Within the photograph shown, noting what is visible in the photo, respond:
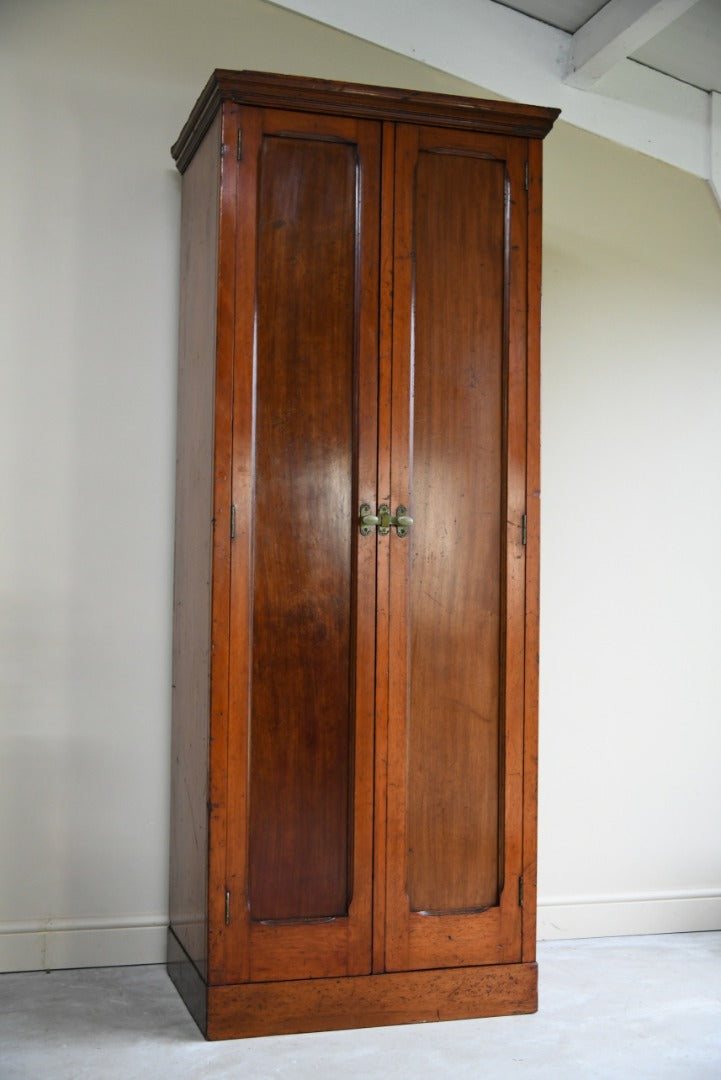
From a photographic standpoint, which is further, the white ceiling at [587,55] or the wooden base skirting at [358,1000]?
the white ceiling at [587,55]

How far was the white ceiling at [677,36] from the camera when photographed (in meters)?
3.44

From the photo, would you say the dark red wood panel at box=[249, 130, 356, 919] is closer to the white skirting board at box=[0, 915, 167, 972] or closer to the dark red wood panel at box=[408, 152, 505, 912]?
the dark red wood panel at box=[408, 152, 505, 912]

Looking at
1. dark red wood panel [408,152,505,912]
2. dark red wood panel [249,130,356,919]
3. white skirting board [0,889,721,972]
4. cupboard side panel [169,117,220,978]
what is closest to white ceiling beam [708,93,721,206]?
dark red wood panel [408,152,505,912]

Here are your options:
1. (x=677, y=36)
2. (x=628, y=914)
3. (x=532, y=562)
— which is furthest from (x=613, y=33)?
(x=628, y=914)

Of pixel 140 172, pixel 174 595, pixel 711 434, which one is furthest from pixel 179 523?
pixel 711 434

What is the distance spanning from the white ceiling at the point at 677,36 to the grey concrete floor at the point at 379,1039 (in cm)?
280

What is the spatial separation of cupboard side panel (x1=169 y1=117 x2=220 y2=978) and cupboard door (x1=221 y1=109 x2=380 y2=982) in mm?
94

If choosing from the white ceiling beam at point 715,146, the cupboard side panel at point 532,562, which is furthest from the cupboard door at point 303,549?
the white ceiling beam at point 715,146

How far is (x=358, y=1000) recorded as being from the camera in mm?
2734

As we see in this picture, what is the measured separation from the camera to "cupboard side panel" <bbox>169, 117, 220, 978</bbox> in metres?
2.74

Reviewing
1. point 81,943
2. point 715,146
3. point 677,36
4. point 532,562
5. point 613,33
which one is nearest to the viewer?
point 532,562

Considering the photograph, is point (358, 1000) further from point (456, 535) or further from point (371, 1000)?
point (456, 535)

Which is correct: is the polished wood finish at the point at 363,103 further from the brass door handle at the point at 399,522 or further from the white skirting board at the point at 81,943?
the white skirting board at the point at 81,943

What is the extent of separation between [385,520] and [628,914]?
169cm
